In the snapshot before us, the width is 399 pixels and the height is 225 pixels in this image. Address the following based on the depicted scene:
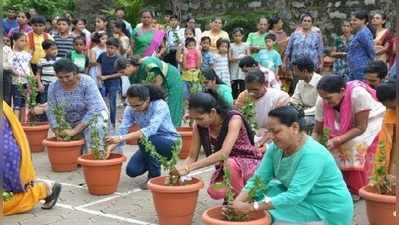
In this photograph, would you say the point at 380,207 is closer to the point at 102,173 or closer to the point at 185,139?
the point at 102,173

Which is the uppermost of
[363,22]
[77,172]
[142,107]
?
[363,22]

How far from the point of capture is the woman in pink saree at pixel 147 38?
343 inches

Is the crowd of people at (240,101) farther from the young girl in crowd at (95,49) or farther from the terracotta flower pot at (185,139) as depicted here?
the terracotta flower pot at (185,139)

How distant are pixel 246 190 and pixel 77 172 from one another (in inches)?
122

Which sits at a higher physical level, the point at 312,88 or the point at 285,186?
the point at 312,88

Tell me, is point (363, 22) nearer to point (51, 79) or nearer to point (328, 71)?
point (328, 71)

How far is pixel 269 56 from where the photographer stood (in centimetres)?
914

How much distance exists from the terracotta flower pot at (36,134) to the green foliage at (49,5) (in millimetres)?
8400

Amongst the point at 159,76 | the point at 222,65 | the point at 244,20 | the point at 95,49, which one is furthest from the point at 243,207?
the point at 244,20

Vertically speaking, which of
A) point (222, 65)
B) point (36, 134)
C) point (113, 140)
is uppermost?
point (222, 65)

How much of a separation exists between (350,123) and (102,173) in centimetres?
214

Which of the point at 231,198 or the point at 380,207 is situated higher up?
the point at 231,198

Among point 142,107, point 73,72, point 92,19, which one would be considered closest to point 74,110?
point 73,72

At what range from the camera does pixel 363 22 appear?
7426 mm
